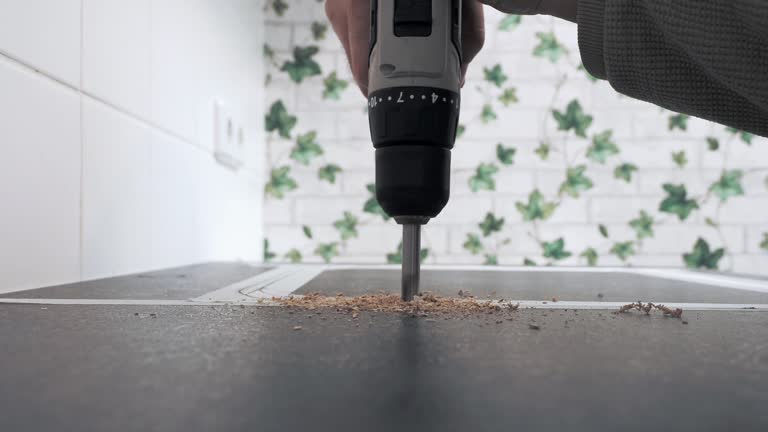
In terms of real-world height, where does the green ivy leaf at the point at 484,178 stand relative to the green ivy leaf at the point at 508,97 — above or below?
below

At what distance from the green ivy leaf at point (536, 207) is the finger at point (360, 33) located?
A: 1.43 metres

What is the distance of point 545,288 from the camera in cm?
60

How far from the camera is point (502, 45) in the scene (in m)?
1.88

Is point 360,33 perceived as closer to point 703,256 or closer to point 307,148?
point 307,148

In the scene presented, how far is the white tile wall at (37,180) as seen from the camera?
519 mm

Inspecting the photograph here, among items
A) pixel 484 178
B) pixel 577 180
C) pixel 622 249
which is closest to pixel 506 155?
pixel 484 178

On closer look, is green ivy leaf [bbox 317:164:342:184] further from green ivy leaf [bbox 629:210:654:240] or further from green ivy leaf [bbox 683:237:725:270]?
green ivy leaf [bbox 683:237:725:270]

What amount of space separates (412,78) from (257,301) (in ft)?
0.74

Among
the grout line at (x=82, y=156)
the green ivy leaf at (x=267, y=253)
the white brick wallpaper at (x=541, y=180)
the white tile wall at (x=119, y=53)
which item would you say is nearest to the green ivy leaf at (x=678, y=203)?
the white brick wallpaper at (x=541, y=180)

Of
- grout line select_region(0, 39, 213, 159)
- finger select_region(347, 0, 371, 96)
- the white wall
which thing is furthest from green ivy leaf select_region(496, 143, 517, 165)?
finger select_region(347, 0, 371, 96)

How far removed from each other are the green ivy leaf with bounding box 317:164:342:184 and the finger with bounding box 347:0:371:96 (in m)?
1.37

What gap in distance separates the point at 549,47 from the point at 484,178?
0.51 meters

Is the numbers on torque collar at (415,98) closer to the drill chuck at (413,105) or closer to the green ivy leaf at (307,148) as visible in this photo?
the drill chuck at (413,105)

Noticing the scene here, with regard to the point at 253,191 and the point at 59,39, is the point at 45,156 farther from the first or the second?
the point at 253,191
